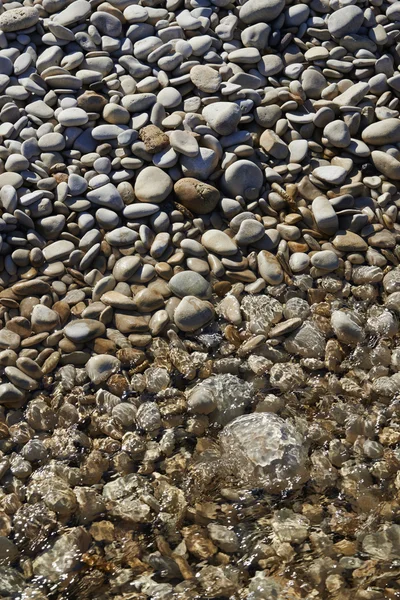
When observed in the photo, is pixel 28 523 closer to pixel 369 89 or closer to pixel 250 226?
pixel 250 226

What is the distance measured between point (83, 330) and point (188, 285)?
53cm

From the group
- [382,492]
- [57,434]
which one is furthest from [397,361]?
[57,434]

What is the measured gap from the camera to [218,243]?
356 centimetres

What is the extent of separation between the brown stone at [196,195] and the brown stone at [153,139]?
204mm

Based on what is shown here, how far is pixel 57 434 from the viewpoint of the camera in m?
3.02

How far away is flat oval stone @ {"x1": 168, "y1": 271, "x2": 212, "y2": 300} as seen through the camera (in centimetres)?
344

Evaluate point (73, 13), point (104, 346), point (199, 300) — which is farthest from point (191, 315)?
point (73, 13)

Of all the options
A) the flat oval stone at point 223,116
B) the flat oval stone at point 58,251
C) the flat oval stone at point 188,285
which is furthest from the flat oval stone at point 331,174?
the flat oval stone at point 58,251

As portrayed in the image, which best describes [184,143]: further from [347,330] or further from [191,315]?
[347,330]

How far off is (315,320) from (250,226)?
0.56 meters

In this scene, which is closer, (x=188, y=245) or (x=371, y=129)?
(x=188, y=245)

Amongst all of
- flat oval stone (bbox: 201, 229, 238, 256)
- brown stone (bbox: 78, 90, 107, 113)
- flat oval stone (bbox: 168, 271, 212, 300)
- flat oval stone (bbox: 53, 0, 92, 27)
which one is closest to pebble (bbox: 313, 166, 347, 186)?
flat oval stone (bbox: 201, 229, 238, 256)

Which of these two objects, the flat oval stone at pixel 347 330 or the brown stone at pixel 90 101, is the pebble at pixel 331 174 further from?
the brown stone at pixel 90 101

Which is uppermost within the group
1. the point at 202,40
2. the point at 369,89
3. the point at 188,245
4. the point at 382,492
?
the point at 202,40
